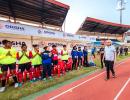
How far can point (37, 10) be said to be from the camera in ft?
79.5

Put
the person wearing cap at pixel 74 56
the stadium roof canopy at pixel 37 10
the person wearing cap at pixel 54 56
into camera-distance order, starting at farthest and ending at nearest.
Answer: the stadium roof canopy at pixel 37 10 < the person wearing cap at pixel 74 56 < the person wearing cap at pixel 54 56

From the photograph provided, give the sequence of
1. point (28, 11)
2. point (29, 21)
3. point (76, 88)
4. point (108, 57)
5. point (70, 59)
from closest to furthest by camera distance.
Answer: point (76, 88), point (108, 57), point (70, 59), point (28, 11), point (29, 21)

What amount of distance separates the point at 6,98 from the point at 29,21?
681 inches

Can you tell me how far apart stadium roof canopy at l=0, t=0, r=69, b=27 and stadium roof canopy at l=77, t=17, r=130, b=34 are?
49.4ft

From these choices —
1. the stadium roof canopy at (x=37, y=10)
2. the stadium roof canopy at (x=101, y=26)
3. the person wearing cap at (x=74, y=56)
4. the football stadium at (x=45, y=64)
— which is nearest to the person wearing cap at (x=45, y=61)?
the football stadium at (x=45, y=64)

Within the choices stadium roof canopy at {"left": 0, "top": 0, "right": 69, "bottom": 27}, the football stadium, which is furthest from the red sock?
stadium roof canopy at {"left": 0, "top": 0, "right": 69, "bottom": 27}

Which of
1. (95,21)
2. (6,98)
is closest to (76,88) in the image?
(6,98)

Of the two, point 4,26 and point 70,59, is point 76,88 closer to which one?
point 4,26

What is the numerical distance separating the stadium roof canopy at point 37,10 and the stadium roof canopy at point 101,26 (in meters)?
15.1

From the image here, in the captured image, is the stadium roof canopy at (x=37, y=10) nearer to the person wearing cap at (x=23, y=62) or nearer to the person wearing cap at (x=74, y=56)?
the person wearing cap at (x=74, y=56)

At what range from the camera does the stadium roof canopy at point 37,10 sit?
20.9 m

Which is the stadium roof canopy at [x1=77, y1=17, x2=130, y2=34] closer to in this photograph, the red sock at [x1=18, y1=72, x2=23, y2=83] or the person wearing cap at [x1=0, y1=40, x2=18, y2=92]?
the red sock at [x1=18, y1=72, x2=23, y2=83]

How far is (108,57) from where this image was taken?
12789 mm

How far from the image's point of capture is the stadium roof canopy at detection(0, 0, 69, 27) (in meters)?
20.9
